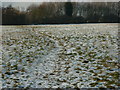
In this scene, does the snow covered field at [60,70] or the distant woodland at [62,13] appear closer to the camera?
the snow covered field at [60,70]

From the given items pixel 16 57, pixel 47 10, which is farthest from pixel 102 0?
pixel 16 57

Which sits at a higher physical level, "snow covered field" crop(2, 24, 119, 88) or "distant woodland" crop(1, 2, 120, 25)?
"distant woodland" crop(1, 2, 120, 25)

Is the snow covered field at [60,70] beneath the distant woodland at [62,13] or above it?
beneath

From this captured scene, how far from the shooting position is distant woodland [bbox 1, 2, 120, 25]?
6656 centimetres

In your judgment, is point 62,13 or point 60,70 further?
point 62,13

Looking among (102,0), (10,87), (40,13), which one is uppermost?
(102,0)

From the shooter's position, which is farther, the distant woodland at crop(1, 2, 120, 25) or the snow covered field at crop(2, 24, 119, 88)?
the distant woodland at crop(1, 2, 120, 25)

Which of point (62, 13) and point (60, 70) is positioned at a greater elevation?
point (62, 13)

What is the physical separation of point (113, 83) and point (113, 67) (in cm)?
224

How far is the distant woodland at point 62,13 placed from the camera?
66.6m

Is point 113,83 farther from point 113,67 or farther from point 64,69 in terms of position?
point 64,69

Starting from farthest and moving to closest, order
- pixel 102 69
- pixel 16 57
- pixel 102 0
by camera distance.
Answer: pixel 102 0 → pixel 16 57 → pixel 102 69

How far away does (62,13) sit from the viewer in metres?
74.3

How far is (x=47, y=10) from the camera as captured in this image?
245 ft
